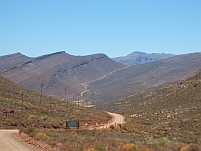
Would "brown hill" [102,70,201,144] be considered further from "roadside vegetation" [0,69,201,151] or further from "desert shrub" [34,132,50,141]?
"desert shrub" [34,132,50,141]

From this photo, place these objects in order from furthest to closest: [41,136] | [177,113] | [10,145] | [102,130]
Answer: [177,113] < [102,130] < [41,136] < [10,145]

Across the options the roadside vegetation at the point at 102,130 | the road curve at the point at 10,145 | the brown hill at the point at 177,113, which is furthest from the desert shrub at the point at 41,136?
the brown hill at the point at 177,113

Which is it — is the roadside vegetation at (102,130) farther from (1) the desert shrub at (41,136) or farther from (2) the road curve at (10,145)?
(2) the road curve at (10,145)

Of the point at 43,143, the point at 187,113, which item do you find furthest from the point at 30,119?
the point at 187,113

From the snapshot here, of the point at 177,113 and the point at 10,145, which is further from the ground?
the point at 10,145

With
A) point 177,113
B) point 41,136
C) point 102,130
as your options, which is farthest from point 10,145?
point 177,113

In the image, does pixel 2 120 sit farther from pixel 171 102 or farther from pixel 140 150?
pixel 171 102

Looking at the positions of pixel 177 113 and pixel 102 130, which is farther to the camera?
pixel 177 113

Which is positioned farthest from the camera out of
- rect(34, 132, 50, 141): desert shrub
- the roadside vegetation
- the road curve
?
rect(34, 132, 50, 141): desert shrub

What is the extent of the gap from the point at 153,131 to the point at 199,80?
5563 cm

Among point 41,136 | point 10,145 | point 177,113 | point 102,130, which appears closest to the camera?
point 10,145

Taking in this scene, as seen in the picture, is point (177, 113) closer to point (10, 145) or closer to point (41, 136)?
point (41, 136)

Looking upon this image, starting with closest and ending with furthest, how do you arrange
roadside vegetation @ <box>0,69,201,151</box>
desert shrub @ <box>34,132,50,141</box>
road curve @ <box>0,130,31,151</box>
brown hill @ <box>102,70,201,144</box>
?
road curve @ <box>0,130,31,151</box>, roadside vegetation @ <box>0,69,201,151</box>, desert shrub @ <box>34,132,50,141</box>, brown hill @ <box>102,70,201,144</box>

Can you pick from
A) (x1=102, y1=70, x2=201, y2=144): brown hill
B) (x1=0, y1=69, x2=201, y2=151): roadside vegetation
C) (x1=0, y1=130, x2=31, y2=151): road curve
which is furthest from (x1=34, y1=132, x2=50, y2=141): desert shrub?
(x1=102, y1=70, x2=201, y2=144): brown hill
